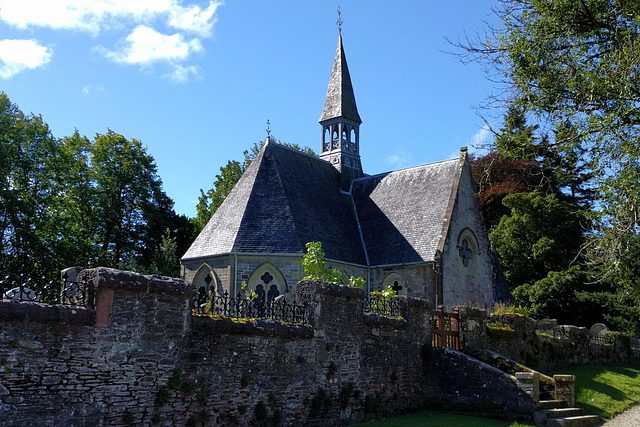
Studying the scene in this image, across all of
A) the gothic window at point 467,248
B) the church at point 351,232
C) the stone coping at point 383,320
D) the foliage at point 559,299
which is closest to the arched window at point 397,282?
the church at point 351,232

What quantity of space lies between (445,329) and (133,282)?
9.46m

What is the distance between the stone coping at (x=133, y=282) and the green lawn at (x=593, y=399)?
5.10m

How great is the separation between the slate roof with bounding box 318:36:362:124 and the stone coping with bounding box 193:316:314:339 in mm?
21671

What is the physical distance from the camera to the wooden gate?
1548cm

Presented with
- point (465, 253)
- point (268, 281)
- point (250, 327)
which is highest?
point (465, 253)

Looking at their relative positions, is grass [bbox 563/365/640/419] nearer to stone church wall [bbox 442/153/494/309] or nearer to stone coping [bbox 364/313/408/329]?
stone coping [bbox 364/313/408/329]

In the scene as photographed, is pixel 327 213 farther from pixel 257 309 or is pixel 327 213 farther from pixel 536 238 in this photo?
pixel 257 309

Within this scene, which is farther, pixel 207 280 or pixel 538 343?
pixel 207 280

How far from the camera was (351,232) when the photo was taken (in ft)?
87.6

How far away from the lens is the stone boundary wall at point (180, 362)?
7969 mm

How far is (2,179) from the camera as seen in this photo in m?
27.7

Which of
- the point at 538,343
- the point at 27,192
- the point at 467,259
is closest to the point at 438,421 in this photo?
the point at 538,343

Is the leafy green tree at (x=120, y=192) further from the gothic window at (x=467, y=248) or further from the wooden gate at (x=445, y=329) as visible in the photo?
the wooden gate at (x=445, y=329)

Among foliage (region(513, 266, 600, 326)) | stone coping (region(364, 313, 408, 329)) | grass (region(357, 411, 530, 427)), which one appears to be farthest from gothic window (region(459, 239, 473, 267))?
grass (region(357, 411, 530, 427))
